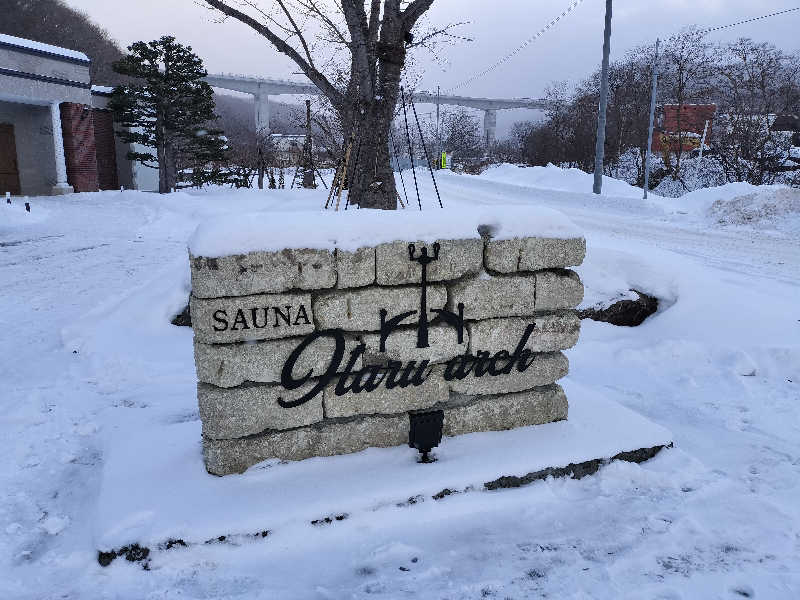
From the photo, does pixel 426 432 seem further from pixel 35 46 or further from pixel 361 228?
pixel 35 46

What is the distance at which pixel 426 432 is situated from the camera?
3182 mm

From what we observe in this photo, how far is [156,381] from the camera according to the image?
491 cm

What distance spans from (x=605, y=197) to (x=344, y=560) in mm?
18051

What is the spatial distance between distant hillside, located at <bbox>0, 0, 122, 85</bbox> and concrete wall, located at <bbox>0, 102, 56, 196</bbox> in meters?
24.3

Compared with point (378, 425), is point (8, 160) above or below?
above

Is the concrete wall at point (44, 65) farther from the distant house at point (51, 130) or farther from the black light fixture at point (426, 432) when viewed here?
the black light fixture at point (426, 432)

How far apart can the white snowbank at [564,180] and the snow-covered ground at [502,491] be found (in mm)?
13076

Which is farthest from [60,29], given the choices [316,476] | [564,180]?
[316,476]

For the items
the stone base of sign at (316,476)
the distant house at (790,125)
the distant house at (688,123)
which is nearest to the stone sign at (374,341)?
the stone base of sign at (316,476)

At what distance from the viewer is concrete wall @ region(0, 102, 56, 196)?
21.8m

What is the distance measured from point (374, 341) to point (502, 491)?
3.55 feet

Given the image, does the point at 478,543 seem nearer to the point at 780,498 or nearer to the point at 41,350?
the point at 780,498

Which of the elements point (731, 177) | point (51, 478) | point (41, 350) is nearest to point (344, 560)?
point (51, 478)

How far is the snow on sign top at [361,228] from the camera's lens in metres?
2.78
